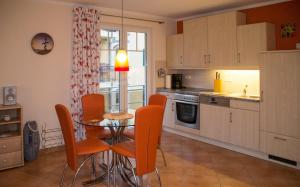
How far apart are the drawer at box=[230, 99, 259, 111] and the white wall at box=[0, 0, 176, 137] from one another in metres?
2.87

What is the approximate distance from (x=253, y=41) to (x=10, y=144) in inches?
159

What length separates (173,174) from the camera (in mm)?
3500

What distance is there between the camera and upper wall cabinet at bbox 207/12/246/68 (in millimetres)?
4582

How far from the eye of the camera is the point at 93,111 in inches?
154

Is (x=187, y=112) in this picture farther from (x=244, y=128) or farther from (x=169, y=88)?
(x=244, y=128)

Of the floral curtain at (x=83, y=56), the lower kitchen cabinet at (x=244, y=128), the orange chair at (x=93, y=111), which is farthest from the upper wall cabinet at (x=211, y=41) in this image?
the orange chair at (x=93, y=111)

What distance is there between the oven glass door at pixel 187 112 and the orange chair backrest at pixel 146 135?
234 cm

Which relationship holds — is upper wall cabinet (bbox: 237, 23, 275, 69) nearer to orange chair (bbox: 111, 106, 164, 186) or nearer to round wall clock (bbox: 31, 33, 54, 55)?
orange chair (bbox: 111, 106, 164, 186)

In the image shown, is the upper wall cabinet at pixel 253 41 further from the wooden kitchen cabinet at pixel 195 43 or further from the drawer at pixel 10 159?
the drawer at pixel 10 159

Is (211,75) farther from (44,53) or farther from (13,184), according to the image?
(13,184)

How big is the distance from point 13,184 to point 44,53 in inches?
83.2

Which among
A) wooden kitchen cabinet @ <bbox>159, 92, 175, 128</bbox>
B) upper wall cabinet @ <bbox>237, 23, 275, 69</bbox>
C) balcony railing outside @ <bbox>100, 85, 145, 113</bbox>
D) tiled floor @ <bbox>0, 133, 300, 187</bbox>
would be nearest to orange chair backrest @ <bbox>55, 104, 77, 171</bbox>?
tiled floor @ <bbox>0, 133, 300, 187</bbox>

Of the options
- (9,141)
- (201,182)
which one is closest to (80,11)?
(9,141)

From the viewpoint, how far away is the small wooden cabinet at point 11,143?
3.66 m
